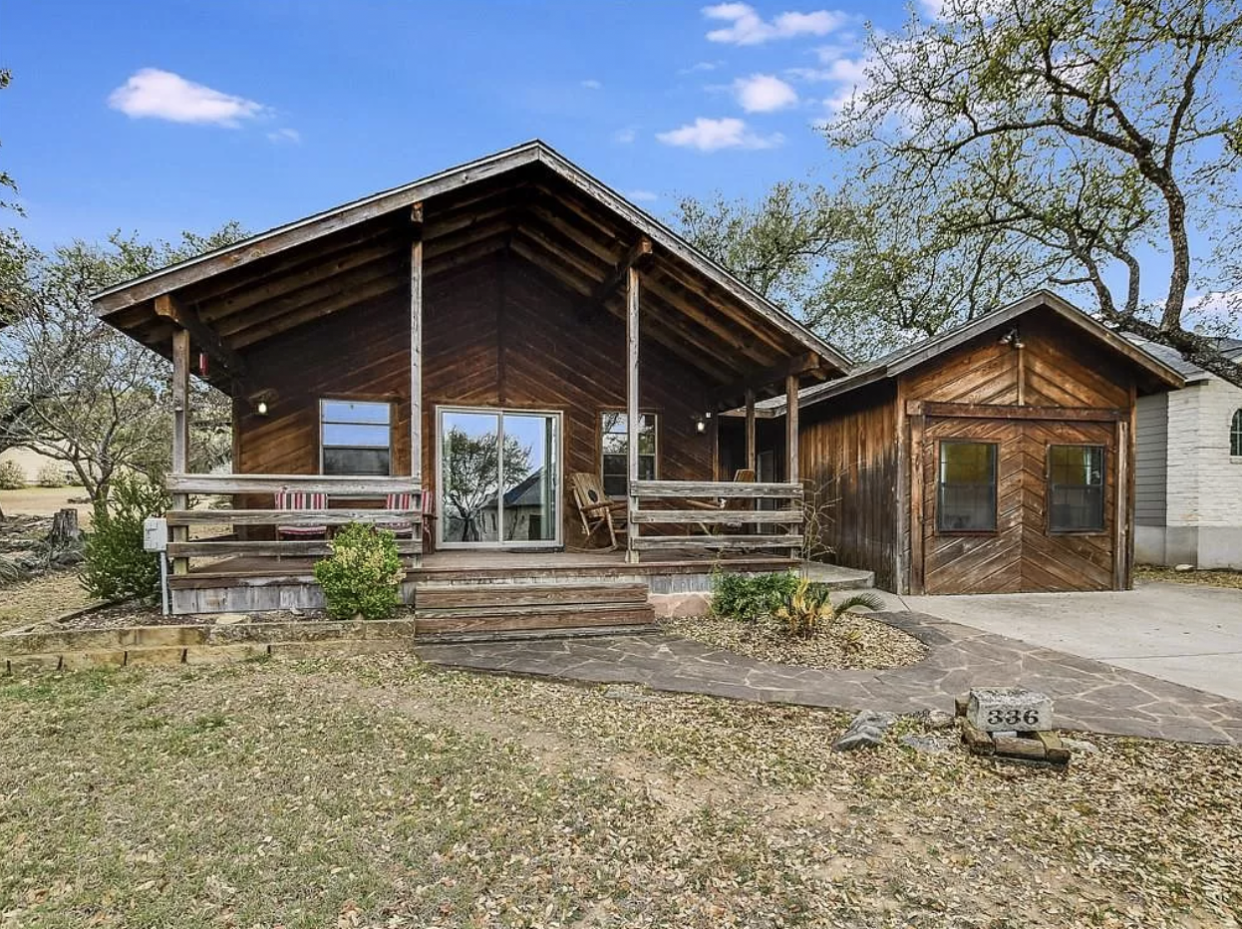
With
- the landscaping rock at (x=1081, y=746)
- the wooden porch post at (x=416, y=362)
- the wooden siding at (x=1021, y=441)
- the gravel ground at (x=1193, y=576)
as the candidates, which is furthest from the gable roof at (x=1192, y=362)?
the wooden porch post at (x=416, y=362)

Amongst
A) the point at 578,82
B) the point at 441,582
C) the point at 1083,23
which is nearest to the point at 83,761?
the point at 441,582

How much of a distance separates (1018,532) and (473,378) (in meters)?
7.46

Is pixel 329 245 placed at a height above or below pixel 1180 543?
above

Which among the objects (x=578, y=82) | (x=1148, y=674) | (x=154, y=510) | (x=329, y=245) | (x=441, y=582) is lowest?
(x=1148, y=674)

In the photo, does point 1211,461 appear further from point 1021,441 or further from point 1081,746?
point 1081,746

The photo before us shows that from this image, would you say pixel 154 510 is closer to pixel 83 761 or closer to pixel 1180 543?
pixel 83 761

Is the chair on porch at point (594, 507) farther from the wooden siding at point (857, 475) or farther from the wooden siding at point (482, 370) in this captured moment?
the wooden siding at point (857, 475)

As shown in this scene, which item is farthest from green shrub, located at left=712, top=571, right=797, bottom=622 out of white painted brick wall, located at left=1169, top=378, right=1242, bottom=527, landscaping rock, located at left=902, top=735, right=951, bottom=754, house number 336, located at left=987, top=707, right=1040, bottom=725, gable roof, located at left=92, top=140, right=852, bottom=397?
white painted brick wall, located at left=1169, top=378, right=1242, bottom=527

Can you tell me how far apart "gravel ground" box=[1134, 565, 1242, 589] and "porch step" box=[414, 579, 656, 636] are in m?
9.01

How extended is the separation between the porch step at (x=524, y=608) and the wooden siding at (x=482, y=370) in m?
2.84

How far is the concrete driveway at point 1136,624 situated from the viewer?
5.01 metres

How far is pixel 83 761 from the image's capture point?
10.6 ft

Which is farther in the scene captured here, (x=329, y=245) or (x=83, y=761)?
(x=329, y=245)

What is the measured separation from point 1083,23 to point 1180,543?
8695 mm
